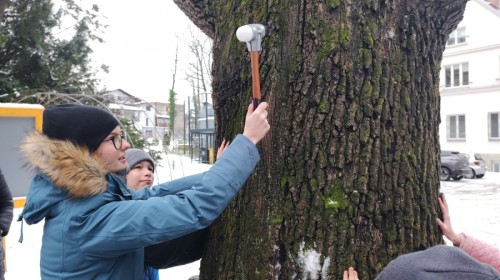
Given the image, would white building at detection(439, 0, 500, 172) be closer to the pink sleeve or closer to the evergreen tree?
the evergreen tree

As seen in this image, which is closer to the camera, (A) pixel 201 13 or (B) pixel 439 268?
(B) pixel 439 268

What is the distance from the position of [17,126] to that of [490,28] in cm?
2676

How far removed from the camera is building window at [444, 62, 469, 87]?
91.2 feet

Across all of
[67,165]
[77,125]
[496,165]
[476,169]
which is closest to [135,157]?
[77,125]

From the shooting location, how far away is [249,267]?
2010 mm

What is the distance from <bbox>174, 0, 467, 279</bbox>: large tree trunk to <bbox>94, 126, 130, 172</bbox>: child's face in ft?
1.70

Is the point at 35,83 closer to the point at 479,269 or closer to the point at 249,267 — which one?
the point at 249,267

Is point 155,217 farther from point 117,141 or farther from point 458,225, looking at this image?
point 458,225

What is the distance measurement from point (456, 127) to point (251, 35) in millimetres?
28599

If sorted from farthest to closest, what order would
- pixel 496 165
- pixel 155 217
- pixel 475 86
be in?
pixel 475 86
pixel 496 165
pixel 155 217

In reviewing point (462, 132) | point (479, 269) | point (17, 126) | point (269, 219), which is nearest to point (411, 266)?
point (479, 269)

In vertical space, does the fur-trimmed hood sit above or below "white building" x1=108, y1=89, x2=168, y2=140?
below

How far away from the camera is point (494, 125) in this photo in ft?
84.4

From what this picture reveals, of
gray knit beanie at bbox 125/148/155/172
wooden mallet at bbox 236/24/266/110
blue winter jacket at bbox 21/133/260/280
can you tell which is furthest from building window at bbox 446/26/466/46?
blue winter jacket at bbox 21/133/260/280
